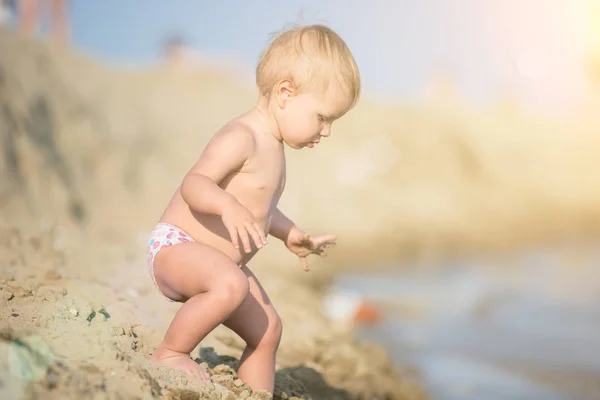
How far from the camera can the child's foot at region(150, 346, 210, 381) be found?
2498mm

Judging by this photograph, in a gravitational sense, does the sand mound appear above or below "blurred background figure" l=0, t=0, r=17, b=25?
below

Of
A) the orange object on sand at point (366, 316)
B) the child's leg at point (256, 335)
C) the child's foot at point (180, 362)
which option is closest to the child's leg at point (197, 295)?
the child's foot at point (180, 362)

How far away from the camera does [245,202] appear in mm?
2721

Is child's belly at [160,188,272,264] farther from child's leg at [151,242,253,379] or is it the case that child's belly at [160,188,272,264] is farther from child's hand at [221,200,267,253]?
child's hand at [221,200,267,253]

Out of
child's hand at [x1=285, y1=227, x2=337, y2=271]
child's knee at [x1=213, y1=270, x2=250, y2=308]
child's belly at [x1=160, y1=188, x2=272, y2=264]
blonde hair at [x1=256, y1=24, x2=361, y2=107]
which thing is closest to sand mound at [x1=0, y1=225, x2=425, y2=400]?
child's knee at [x1=213, y1=270, x2=250, y2=308]

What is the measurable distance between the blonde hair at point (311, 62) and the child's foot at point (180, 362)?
3.09ft

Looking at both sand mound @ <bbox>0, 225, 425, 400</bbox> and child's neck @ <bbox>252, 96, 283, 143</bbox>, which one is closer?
sand mound @ <bbox>0, 225, 425, 400</bbox>

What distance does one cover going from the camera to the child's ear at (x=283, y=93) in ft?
9.06

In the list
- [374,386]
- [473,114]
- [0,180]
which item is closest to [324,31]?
[374,386]

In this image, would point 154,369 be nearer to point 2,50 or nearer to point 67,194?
point 67,194

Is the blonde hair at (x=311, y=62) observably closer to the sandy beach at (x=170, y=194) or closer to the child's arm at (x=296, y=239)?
the child's arm at (x=296, y=239)

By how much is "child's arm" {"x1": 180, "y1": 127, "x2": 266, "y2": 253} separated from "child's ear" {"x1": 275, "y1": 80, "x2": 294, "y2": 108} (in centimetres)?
17

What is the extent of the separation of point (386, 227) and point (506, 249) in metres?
1.74

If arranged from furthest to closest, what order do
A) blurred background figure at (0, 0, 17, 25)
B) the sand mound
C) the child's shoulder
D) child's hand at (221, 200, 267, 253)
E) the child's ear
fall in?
blurred background figure at (0, 0, 17, 25) < the child's ear < the child's shoulder < child's hand at (221, 200, 267, 253) < the sand mound
